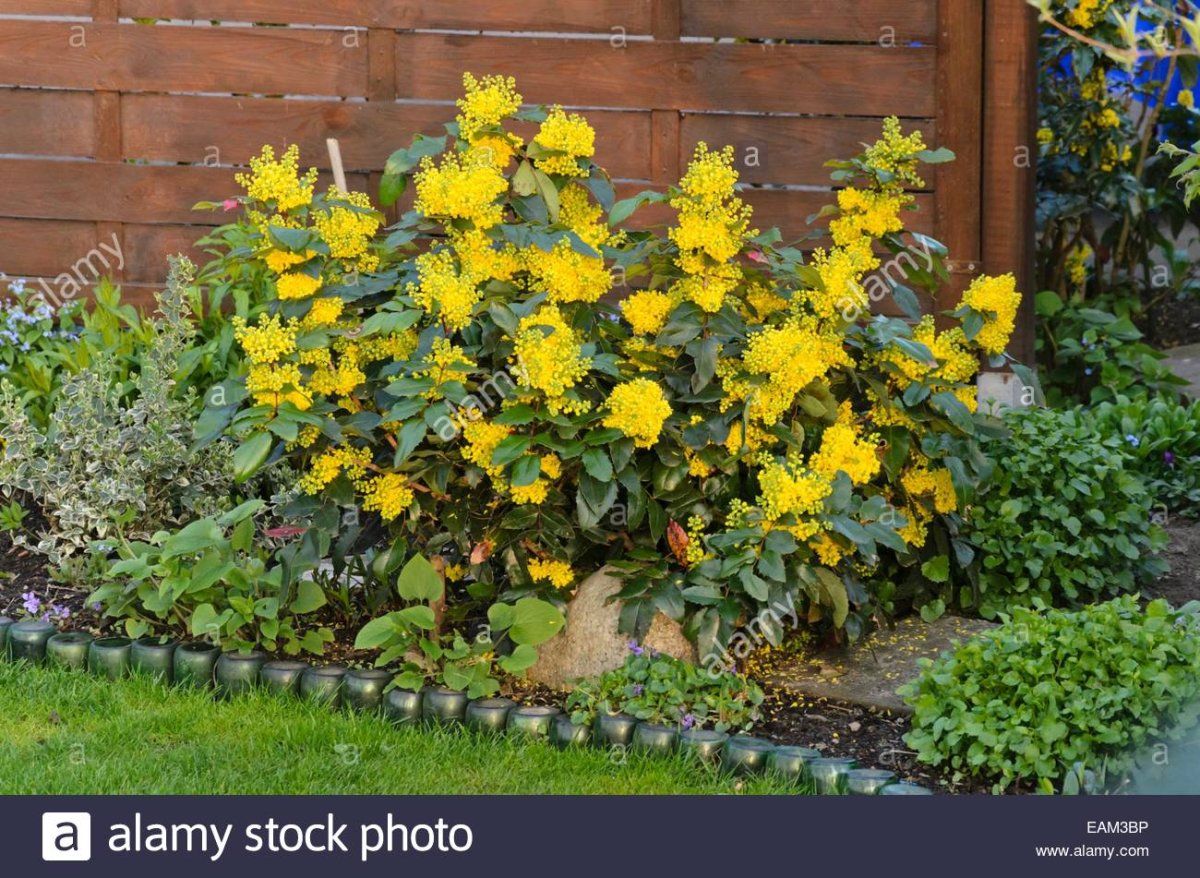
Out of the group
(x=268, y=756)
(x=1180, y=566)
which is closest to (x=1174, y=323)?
(x=1180, y=566)

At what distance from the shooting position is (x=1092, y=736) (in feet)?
11.4

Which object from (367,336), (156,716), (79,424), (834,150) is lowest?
(156,716)

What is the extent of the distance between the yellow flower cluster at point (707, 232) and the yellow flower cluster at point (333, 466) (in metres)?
0.97

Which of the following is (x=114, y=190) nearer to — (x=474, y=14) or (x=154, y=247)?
(x=154, y=247)

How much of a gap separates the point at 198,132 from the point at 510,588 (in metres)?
2.72

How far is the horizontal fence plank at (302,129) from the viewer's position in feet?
18.6

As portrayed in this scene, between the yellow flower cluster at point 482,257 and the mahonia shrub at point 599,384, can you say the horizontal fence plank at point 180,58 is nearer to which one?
the mahonia shrub at point 599,384

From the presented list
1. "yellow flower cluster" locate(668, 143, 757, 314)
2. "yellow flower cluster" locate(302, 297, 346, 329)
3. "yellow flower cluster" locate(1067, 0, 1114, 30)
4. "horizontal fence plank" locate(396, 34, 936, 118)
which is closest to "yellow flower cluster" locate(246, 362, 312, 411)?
"yellow flower cluster" locate(302, 297, 346, 329)

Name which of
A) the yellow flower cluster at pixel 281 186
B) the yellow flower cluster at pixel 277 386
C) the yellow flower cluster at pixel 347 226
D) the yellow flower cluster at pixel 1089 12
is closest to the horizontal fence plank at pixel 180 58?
the yellow flower cluster at pixel 347 226

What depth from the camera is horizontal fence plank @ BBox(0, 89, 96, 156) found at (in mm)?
5992

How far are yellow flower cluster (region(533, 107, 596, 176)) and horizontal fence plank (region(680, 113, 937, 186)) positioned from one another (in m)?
1.71

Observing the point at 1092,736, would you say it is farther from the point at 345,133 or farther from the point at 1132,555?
the point at 345,133

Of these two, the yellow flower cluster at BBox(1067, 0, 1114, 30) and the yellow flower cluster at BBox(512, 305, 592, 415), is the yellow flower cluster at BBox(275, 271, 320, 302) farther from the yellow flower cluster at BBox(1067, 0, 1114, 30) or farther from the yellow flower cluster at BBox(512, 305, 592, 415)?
the yellow flower cluster at BBox(1067, 0, 1114, 30)

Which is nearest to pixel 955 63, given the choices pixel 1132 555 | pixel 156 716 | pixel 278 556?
pixel 1132 555
